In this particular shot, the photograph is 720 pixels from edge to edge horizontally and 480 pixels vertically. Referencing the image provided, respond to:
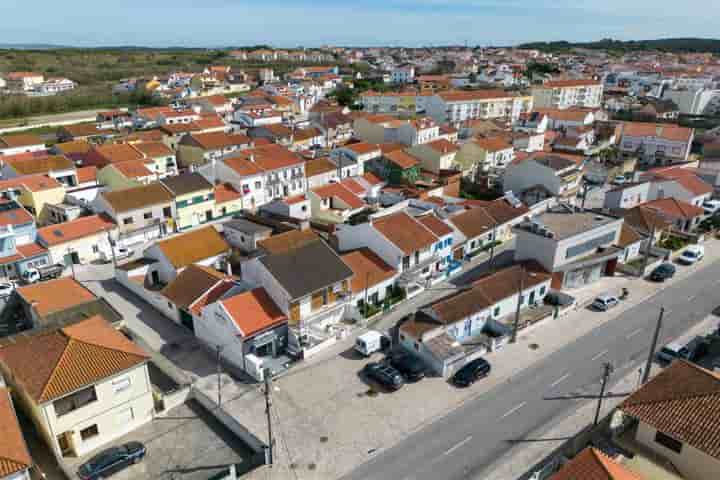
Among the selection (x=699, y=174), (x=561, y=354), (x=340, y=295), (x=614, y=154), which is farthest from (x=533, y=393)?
(x=614, y=154)

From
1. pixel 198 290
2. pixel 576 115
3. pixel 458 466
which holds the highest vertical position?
pixel 576 115

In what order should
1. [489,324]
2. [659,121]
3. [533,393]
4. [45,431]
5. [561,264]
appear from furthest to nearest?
[659,121]
[561,264]
[489,324]
[533,393]
[45,431]

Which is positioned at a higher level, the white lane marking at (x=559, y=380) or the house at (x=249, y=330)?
the house at (x=249, y=330)

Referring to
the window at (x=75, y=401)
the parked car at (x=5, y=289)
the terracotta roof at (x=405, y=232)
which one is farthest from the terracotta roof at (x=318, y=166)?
the window at (x=75, y=401)

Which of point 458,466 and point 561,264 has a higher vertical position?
point 561,264

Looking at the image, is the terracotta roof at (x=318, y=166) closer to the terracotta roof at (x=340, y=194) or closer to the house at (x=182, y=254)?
the terracotta roof at (x=340, y=194)

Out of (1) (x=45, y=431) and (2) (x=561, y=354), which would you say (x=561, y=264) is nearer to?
(2) (x=561, y=354)

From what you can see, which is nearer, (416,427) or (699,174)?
(416,427)
